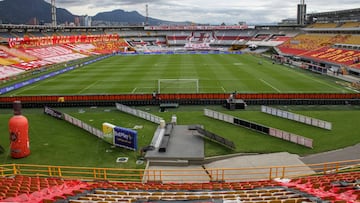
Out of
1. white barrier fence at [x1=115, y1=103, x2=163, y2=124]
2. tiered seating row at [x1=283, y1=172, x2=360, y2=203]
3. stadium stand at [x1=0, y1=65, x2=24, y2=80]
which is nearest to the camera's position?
tiered seating row at [x1=283, y1=172, x2=360, y2=203]

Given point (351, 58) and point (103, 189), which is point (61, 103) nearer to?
point (103, 189)

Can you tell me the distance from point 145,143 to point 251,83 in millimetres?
26558

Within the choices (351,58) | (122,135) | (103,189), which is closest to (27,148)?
(122,135)

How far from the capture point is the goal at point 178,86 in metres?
42.4

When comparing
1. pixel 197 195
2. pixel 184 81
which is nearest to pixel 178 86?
pixel 184 81

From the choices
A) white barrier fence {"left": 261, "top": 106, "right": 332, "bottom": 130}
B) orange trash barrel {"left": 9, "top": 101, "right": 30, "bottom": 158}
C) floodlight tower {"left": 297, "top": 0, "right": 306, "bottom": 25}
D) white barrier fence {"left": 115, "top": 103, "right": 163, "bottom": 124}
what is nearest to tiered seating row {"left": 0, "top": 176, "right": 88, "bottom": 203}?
orange trash barrel {"left": 9, "top": 101, "right": 30, "bottom": 158}

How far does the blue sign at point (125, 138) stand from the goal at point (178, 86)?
18924 millimetres

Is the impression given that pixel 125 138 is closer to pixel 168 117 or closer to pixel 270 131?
pixel 168 117

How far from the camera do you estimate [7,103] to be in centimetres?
3634

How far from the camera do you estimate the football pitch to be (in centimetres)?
4250

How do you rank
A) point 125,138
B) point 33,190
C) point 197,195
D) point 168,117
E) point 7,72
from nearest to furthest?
1. point 197,195
2. point 33,190
3. point 125,138
4. point 168,117
5. point 7,72

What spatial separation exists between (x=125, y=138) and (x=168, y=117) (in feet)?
28.4

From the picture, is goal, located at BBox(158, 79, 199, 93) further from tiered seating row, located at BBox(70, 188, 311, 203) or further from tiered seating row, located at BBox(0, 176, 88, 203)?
tiered seating row, located at BBox(70, 188, 311, 203)

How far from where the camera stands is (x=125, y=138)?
74.6 ft
